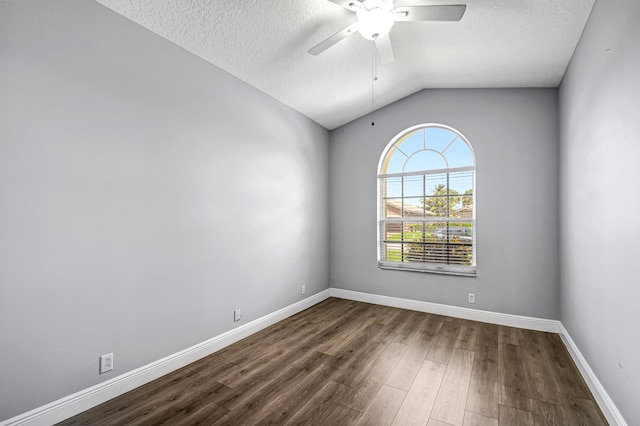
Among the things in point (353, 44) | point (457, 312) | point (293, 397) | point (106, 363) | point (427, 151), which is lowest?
point (293, 397)

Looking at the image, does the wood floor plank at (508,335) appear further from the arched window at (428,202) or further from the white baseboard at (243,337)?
the arched window at (428,202)

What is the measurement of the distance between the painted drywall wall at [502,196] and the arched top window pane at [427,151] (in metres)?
0.14

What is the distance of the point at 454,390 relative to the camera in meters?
2.09

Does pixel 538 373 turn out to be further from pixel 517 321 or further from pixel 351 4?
pixel 351 4

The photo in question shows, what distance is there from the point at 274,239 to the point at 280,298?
30.0 inches

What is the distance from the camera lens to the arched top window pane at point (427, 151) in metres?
3.74

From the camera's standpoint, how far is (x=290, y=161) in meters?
3.75

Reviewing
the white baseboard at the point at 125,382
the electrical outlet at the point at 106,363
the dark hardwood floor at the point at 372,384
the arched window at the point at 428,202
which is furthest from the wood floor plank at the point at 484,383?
the electrical outlet at the point at 106,363

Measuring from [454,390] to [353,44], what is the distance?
309 centimetres

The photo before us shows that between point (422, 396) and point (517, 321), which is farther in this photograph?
point (517, 321)

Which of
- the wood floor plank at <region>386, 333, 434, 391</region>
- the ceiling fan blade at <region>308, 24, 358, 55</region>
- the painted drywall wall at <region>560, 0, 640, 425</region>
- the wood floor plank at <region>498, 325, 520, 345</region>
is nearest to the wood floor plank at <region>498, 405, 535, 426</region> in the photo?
the painted drywall wall at <region>560, 0, 640, 425</region>

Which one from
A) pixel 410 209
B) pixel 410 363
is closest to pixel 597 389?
pixel 410 363

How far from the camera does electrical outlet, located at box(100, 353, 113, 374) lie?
76.0 inches

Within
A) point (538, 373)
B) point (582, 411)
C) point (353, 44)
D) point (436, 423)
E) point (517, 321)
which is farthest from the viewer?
point (517, 321)
